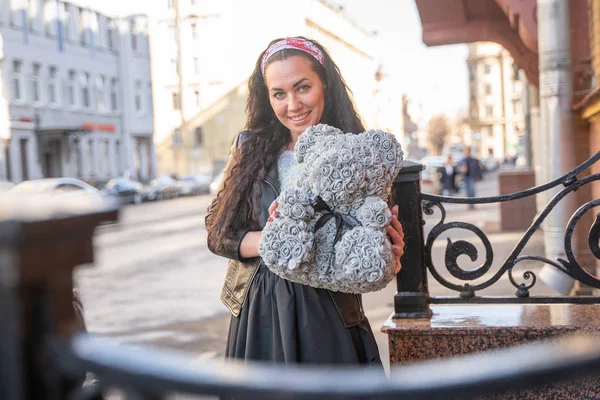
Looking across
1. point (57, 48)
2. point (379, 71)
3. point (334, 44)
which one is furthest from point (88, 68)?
point (379, 71)

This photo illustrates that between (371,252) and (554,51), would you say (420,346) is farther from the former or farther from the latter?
(554,51)

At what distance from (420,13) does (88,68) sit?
1554 inches

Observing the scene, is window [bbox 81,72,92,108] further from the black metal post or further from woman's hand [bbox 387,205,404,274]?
woman's hand [bbox 387,205,404,274]

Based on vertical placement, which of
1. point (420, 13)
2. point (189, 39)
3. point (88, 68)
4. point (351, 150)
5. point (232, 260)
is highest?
point (189, 39)

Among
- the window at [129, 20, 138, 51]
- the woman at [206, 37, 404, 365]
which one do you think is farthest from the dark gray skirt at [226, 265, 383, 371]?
the window at [129, 20, 138, 51]

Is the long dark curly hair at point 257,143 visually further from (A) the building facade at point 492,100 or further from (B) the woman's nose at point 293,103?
(A) the building facade at point 492,100

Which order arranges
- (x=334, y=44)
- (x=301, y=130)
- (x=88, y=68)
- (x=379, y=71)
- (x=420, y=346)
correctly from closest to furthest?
(x=301, y=130)
(x=420, y=346)
(x=88, y=68)
(x=334, y=44)
(x=379, y=71)

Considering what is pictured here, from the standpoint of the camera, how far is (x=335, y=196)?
7.71ft

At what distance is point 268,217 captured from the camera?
2688 mm

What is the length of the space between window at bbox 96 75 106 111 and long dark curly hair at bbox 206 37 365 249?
158 feet

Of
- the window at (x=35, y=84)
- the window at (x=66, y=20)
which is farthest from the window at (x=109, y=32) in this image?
the window at (x=35, y=84)

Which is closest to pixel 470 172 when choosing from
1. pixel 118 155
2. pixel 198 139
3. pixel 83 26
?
pixel 83 26

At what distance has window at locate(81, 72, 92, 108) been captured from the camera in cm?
4762

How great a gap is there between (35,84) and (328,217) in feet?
141
